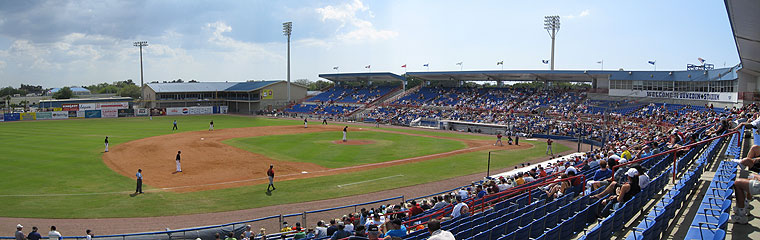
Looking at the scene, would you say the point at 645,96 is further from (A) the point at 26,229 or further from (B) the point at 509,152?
(A) the point at 26,229

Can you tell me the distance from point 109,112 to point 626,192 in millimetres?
85463

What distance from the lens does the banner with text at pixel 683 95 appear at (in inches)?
1559

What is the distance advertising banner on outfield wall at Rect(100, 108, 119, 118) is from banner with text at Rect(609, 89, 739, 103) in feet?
257

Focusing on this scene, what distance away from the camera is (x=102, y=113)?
7588 centimetres

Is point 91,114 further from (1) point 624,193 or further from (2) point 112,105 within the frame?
(1) point 624,193

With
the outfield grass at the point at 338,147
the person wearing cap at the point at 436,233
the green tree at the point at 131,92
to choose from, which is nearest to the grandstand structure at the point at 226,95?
the outfield grass at the point at 338,147

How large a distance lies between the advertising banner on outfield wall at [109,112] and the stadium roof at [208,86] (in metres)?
10.5

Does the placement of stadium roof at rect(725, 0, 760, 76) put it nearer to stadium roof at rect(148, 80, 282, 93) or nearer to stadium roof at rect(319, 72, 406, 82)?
stadium roof at rect(319, 72, 406, 82)

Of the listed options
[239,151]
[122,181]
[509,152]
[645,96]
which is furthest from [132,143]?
[645,96]

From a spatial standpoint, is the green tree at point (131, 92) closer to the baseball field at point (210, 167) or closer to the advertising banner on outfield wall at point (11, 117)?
the advertising banner on outfield wall at point (11, 117)

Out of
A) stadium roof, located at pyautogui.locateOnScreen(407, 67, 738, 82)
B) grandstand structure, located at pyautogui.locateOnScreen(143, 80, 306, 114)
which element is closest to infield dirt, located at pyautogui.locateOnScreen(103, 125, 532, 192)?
stadium roof, located at pyautogui.locateOnScreen(407, 67, 738, 82)

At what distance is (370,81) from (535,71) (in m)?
36.2

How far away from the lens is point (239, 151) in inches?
1350

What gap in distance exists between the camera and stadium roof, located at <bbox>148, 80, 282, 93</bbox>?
89.1m
